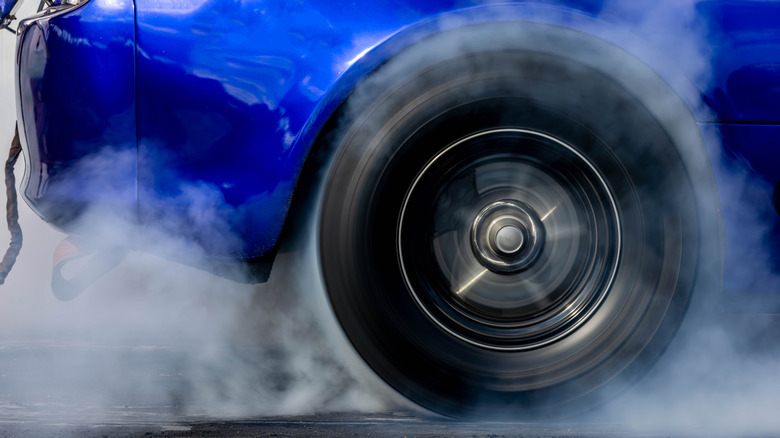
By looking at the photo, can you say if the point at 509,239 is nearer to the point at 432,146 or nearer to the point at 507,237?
the point at 507,237

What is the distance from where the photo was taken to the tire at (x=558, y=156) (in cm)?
165

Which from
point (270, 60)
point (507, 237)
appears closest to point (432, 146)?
point (507, 237)

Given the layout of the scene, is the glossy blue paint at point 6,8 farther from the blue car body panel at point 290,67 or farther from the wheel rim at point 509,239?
the wheel rim at point 509,239

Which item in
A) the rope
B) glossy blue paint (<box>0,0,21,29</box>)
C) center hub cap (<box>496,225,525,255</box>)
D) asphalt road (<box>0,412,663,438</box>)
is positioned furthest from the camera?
the rope

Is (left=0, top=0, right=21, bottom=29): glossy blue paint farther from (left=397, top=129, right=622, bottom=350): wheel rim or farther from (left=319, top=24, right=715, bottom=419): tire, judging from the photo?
(left=397, top=129, right=622, bottom=350): wheel rim

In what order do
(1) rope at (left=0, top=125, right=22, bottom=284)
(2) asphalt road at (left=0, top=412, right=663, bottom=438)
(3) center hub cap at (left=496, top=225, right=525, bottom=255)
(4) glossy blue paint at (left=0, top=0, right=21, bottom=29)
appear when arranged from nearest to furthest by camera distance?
(2) asphalt road at (left=0, top=412, right=663, bottom=438) → (3) center hub cap at (left=496, top=225, right=525, bottom=255) → (4) glossy blue paint at (left=0, top=0, right=21, bottom=29) → (1) rope at (left=0, top=125, right=22, bottom=284)

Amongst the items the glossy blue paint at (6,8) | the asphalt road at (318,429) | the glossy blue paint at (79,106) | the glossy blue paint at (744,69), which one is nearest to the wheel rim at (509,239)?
the asphalt road at (318,429)

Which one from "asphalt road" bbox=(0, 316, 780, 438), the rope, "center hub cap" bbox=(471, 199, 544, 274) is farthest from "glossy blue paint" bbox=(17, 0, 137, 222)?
the rope

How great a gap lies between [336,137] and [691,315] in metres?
0.91

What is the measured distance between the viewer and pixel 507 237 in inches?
68.3

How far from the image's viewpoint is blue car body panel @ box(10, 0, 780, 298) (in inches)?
63.6

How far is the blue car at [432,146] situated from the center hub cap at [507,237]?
0.04 feet

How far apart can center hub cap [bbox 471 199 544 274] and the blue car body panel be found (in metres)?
0.43

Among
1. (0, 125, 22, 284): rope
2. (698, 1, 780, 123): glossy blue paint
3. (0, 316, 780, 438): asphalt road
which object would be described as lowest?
(0, 125, 22, 284): rope
